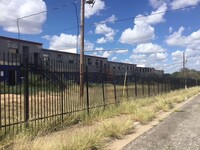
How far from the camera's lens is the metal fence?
10812 millimetres

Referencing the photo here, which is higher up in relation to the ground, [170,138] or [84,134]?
[84,134]

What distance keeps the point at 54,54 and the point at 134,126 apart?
49.2 m

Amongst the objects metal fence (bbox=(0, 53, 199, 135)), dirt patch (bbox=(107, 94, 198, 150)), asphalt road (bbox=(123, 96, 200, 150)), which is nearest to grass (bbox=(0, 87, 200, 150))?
dirt patch (bbox=(107, 94, 198, 150))

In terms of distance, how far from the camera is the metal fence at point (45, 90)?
35.5 ft

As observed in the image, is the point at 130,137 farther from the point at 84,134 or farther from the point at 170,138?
the point at 84,134

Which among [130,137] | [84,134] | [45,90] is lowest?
[130,137]

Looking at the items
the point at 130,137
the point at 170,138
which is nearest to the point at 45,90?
the point at 130,137

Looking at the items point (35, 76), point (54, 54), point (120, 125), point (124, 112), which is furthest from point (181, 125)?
point (54, 54)

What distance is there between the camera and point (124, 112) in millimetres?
17922

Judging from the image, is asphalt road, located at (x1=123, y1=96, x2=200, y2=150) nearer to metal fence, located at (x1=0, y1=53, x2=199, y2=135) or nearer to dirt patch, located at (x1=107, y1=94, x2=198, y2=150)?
dirt patch, located at (x1=107, y1=94, x2=198, y2=150)

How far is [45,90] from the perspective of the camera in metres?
12.8

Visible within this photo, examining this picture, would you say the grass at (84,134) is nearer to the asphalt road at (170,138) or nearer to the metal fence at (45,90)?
the metal fence at (45,90)

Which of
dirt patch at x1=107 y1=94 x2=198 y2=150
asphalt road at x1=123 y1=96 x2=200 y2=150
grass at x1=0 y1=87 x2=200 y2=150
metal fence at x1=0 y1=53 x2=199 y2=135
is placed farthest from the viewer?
metal fence at x1=0 y1=53 x2=199 y2=135

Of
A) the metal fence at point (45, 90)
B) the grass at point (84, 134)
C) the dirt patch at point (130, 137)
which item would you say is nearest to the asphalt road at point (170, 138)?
the dirt patch at point (130, 137)
